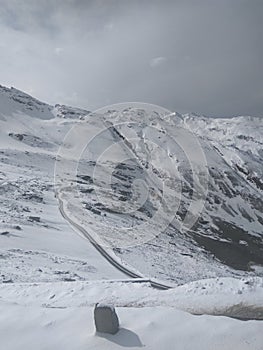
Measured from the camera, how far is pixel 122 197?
6600 centimetres

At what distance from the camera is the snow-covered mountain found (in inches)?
1191

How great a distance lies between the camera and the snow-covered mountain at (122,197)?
30.2 m

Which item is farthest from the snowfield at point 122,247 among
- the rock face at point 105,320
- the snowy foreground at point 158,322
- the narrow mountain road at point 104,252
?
the narrow mountain road at point 104,252

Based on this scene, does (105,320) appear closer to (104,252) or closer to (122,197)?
(104,252)

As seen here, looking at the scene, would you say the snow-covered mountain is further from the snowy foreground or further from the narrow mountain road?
the snowy foreground

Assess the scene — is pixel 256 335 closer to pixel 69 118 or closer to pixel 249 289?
pixel 249 289

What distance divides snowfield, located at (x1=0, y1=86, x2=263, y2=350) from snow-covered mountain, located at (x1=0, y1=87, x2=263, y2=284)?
301 millimetres

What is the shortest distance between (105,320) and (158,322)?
1.30 meters

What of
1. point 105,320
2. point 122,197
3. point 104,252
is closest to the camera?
point 105,320

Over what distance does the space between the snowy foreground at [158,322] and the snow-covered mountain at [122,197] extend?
9705 millimetres

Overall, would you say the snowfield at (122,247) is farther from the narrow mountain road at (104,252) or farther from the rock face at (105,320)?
the narrow mountain road at (104,252)

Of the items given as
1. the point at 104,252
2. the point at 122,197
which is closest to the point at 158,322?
the point at 104,252

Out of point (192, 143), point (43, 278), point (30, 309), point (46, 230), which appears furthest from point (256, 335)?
point (192, 143)

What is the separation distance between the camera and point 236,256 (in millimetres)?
67688
